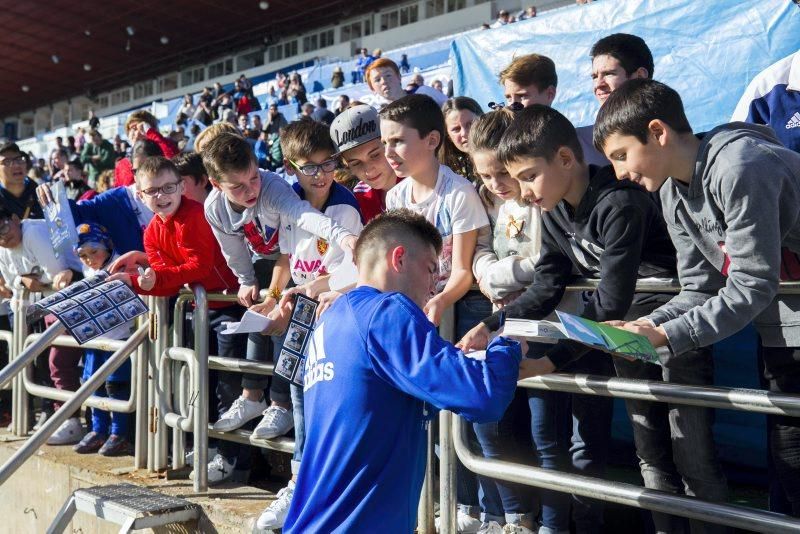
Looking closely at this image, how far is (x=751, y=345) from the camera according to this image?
3.81 m

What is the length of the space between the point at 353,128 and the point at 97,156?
12429mm

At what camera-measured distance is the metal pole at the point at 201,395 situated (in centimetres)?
377

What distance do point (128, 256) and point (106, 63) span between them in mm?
43449

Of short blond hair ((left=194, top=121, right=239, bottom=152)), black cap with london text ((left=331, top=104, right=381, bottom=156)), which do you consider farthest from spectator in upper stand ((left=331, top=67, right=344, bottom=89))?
black cap with london text ((left=331, top=104, right=381, bottom=156))

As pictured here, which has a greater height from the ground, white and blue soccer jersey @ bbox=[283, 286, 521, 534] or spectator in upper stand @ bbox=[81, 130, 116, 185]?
spectator in upper stand @ bbox=[81, 130, 116, 185]

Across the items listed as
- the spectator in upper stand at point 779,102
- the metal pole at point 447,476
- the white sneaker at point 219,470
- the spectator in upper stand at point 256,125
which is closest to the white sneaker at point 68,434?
the white sneaker at point 219,470

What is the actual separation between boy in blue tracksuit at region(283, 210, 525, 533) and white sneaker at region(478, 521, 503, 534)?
0.84m

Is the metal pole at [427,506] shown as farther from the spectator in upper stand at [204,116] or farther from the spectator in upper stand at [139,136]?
the spectator in upper stand at [204,116]

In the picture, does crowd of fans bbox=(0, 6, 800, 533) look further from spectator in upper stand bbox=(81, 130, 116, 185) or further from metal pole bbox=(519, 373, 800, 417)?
spectator in upper stand bbox=(81, 130, 116, 185)

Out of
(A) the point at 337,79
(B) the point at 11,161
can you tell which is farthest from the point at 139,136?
(A) the point at 337,79

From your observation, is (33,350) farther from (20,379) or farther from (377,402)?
(377,402)

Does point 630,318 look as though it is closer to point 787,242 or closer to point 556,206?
point 556,206

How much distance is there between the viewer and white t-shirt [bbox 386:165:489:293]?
3100 millimetres

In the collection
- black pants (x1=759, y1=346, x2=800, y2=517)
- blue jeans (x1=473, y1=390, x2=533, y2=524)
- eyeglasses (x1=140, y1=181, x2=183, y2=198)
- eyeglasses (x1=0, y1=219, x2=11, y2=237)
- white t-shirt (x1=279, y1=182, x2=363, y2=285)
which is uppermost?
eyeglasses (x1=140, y1=181, x2=183, y2=198)
